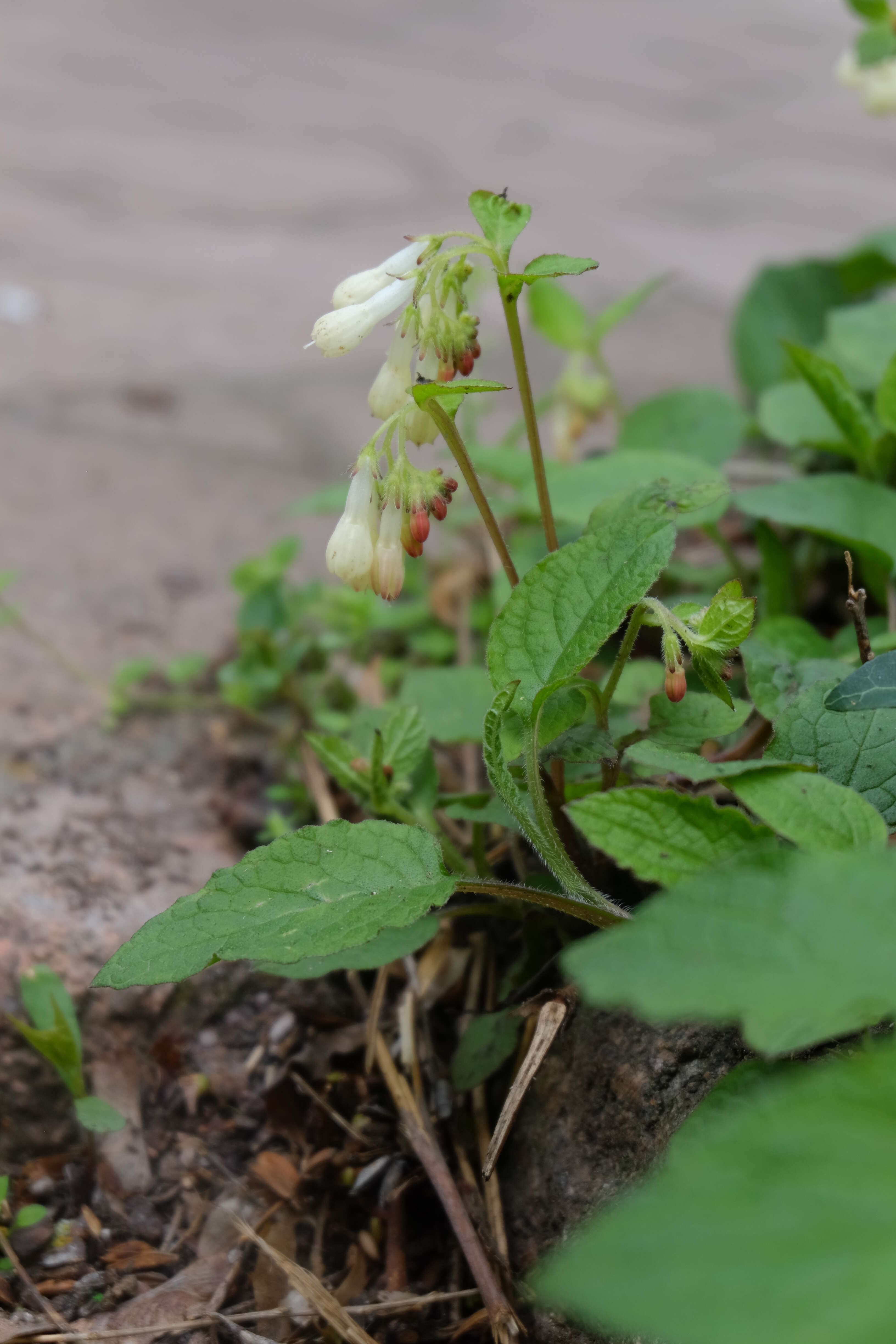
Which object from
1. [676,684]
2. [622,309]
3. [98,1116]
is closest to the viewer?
[676,684]

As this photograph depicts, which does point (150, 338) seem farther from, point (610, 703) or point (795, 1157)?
point (795, 1157)

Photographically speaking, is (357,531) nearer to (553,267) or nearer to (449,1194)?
(553,267)

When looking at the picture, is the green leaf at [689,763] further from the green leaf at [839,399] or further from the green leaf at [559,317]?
the green leaf at [559,317]

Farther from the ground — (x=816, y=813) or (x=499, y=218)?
(x=499, y=218)

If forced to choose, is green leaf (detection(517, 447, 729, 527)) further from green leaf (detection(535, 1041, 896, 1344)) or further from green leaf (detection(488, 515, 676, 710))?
green leaf (detection(535, 1041, 896, 1344))

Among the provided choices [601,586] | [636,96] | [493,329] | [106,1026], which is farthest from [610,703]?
[636,96]

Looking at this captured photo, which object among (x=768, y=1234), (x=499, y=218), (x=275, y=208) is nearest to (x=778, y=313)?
(x=499, y=218)

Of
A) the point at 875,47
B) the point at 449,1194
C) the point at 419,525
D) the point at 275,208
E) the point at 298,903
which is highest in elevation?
the point at 275,208
